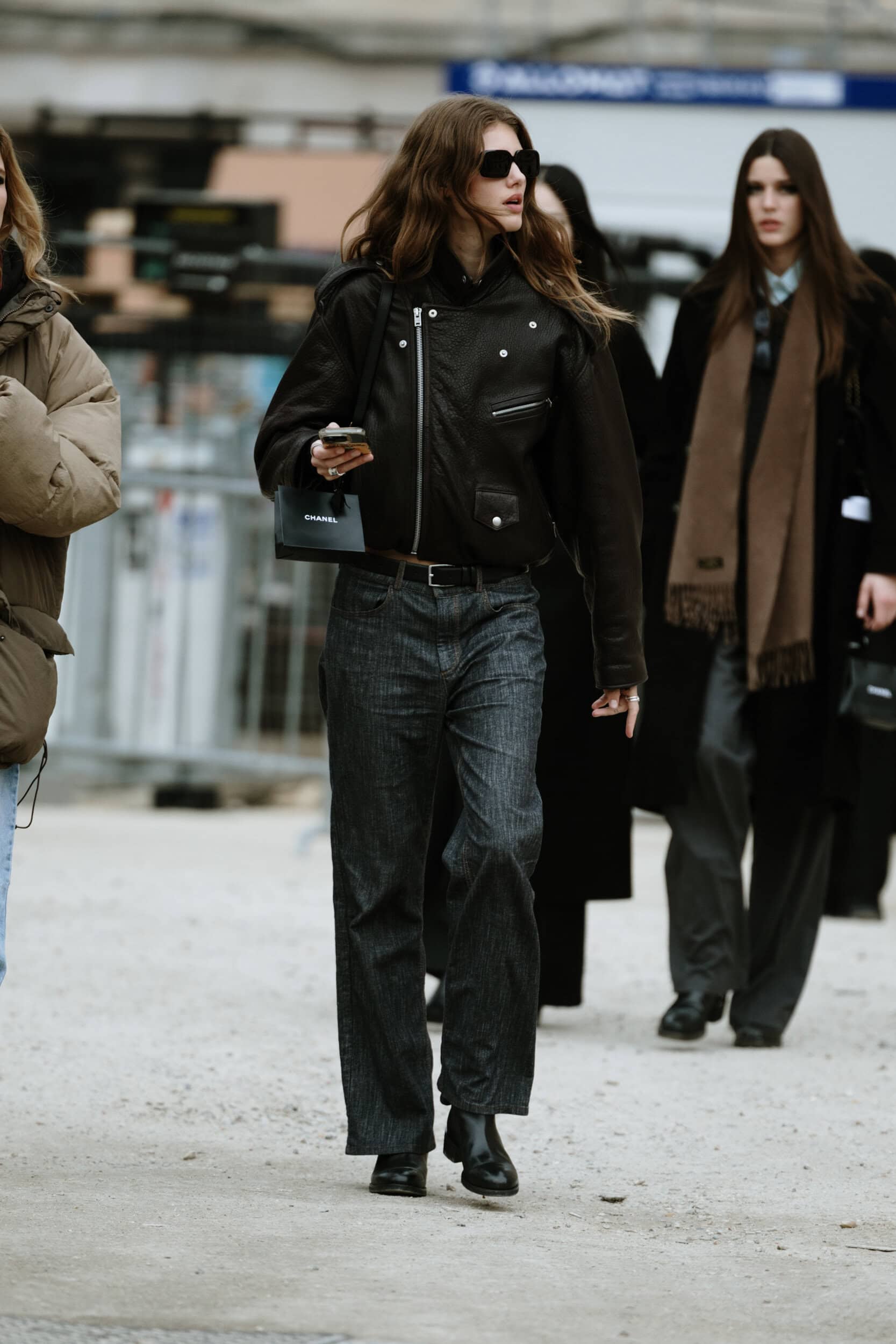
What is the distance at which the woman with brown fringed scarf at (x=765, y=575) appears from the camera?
5.51 metres

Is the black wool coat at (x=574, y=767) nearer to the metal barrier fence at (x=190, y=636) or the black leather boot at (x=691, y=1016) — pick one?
the black leather boot at (x=691, y=1016)

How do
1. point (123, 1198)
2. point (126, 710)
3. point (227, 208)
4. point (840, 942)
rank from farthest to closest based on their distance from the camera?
point (227, 208), point (126, 710), point (840, 942), point (123, 1198)

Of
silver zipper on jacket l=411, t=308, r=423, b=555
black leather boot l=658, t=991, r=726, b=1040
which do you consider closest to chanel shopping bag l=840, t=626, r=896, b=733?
black leather boot l=658, t=991, r=726, b=1040

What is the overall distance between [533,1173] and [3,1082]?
125cm

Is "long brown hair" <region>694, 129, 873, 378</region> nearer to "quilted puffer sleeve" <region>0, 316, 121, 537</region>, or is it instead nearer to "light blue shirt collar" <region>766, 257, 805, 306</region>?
"light blue shirt collar" <region>766, 257, 805, 306</region>

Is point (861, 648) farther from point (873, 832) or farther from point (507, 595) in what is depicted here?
point (873, 832)

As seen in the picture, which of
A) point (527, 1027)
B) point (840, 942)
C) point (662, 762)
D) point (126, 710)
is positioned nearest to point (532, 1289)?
point (527, 1027)

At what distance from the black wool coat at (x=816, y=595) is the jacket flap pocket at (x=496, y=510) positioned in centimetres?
181

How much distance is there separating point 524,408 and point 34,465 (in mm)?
844

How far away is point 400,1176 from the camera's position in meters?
3.92

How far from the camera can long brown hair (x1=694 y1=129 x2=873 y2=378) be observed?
550cm

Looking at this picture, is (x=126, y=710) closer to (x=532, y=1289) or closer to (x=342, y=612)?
(x=342, y=612)

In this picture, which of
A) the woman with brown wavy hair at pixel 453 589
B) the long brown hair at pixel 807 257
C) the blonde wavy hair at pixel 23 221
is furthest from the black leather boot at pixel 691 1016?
the blonde wavy hair at pixel 23 221

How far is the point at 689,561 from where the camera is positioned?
5.56m
